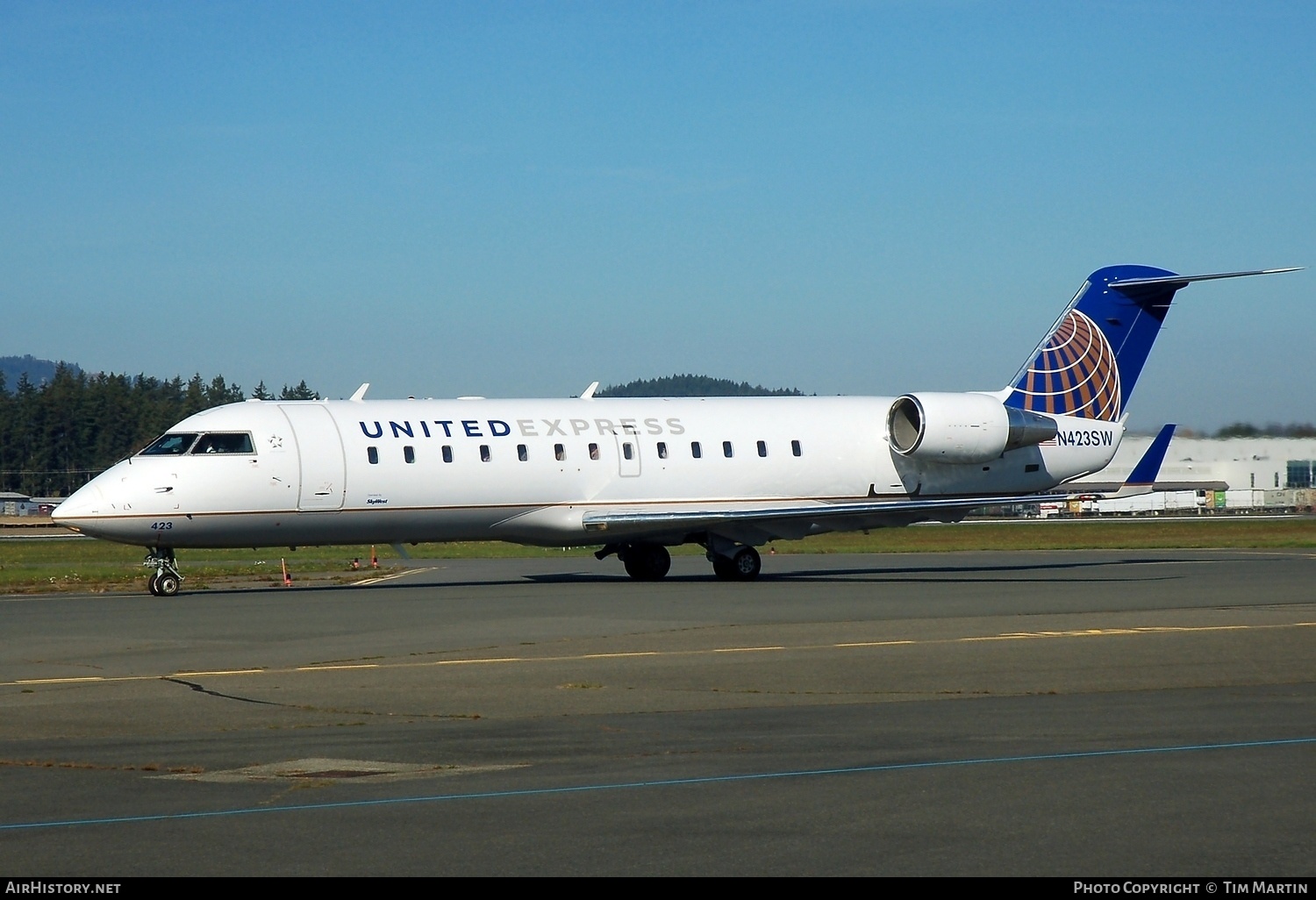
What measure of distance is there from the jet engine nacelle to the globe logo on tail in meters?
1.01

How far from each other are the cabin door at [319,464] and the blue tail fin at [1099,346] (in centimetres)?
1495

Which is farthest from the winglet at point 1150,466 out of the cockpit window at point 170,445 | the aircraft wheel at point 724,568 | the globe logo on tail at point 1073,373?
the cockpit window at point 170,445

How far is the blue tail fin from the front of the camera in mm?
34062

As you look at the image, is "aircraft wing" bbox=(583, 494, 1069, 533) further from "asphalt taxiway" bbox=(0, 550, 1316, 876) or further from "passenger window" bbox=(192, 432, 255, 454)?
"asphalt taxiway" bbox=(0, 550, 1316, 876)

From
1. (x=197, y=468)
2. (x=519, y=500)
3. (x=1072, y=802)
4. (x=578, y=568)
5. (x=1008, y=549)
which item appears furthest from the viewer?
(x=1008, y=549)

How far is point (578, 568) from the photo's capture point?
37.0m

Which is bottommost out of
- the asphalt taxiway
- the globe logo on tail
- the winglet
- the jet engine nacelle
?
the asphalt taxiway

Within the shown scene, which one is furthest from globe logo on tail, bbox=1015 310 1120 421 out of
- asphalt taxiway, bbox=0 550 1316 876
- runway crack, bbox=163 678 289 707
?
runway crack, bbox=163 678 289 707

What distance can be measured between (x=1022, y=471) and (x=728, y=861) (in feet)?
91.3

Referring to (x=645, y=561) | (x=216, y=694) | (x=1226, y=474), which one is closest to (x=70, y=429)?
(x=1226, y=474)

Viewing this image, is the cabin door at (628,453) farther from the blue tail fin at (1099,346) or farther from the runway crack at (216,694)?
the runway crack at (216,694)

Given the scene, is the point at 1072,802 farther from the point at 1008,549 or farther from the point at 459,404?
the point at 1008,549

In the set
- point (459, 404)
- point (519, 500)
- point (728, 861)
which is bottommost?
point (728, 861)

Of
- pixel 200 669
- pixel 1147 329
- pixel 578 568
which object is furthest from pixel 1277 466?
pixel 200 669
